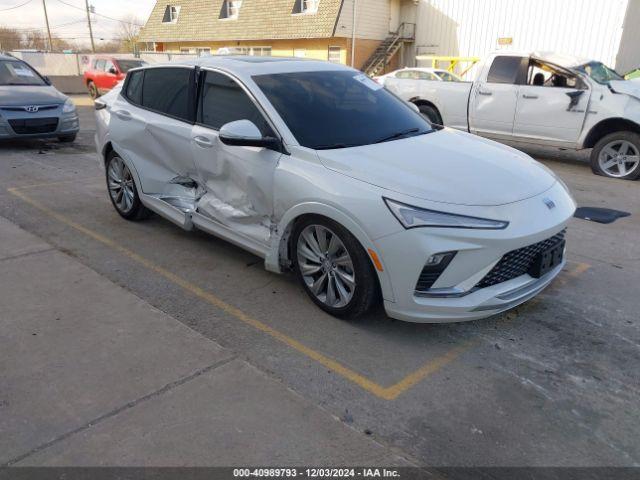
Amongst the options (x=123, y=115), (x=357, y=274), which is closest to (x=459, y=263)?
(x=357, y=274)

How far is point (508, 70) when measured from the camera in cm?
944

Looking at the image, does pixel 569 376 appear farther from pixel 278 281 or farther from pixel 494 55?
pixel 494 55

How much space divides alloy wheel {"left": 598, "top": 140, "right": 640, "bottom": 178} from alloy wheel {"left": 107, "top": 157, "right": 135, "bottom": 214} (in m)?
7.26

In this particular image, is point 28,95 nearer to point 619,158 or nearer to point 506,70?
point 506,70

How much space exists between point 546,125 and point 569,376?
272 inches

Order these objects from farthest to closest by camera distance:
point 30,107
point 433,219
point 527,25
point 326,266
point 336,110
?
point 527,25 → point 30,107 → point 336,110 → point 326,266 → point 433,219

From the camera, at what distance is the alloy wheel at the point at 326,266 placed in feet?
11.7

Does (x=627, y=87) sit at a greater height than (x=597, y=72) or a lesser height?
lesser

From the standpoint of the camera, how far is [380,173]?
3447 mm

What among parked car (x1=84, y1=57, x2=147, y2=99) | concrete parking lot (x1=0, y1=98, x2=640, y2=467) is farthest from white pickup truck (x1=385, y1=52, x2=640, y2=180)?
parked car (x1=84, y1=57, x2=147, y2=99)

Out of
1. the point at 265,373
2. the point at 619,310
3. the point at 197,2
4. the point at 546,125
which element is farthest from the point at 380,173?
the point at 197,2

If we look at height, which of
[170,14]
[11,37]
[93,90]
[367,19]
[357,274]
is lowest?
[93,90]

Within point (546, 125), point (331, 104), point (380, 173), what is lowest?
point (546, 125)

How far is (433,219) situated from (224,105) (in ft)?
7.15
